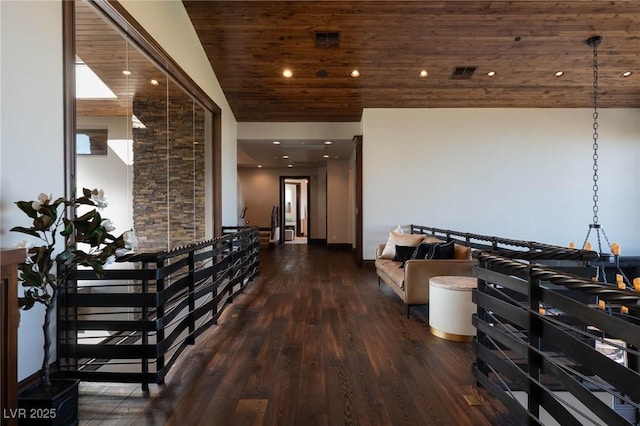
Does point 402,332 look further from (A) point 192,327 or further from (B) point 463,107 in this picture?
(B) point 463,107

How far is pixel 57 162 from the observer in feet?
7.50

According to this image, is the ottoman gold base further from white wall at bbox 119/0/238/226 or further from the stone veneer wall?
white wall at bbox 119/0/238/226

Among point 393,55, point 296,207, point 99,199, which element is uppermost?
point 393,55

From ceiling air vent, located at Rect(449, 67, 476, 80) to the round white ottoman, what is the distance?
4.17 m

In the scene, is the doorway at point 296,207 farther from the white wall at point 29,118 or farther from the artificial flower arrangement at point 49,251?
the artificial flower arrangement at point 49,251

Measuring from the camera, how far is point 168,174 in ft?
14.7

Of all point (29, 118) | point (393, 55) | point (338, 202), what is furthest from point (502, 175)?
point (29, 118)

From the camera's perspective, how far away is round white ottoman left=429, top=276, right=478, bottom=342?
3.19 meters

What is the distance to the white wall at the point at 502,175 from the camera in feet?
23.4

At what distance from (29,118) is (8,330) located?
133 centimetres

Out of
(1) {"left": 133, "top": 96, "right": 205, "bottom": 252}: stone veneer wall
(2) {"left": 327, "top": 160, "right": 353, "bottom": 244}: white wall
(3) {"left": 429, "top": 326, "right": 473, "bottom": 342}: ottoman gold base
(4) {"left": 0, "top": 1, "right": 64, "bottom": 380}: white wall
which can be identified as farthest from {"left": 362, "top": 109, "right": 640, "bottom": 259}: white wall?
(4) {"left": 0, "top": 1, "right": 64, "bottom": 380}: white wall

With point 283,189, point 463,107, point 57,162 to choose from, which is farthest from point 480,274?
point 283,189

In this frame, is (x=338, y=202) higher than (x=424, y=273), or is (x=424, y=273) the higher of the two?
(x=338, y=202)

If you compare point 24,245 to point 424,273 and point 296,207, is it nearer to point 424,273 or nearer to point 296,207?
point 424,273
